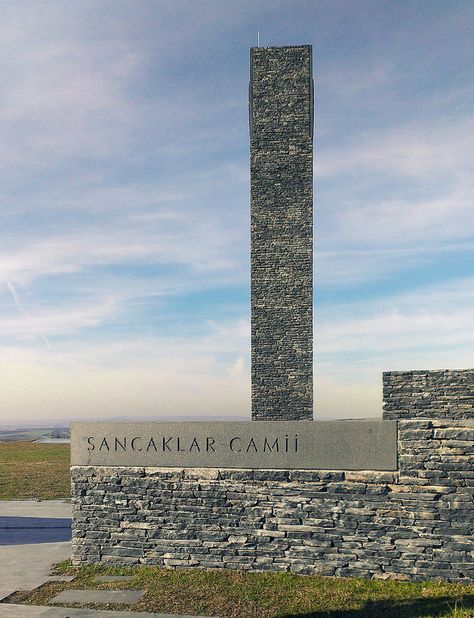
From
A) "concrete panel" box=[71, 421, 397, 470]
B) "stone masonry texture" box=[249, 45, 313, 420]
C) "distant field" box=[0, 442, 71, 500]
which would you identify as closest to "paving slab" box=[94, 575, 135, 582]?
→ "concrete panel" box=[71, 421, 397, 470]

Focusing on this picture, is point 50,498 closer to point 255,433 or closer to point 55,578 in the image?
point 55,578

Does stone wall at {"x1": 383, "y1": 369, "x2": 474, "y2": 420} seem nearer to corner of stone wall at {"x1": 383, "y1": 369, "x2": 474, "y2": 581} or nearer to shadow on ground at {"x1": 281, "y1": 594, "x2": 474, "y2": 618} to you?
corner of stone wall at {"x1": 383, "y1": 369, "x2": 474, "y2": 581}

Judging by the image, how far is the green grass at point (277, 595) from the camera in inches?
295

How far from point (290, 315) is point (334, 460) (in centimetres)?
1177

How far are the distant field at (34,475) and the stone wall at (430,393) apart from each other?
9387 mm

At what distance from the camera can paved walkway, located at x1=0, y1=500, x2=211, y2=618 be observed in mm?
7648

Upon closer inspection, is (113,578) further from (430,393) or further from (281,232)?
(281,232)

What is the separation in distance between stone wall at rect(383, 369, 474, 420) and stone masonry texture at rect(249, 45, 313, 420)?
8618 mm

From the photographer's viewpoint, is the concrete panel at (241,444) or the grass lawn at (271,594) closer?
the grass lawn at (271,594)

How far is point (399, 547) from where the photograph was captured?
8.75 metres

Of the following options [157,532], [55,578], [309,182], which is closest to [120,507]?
[157,532]

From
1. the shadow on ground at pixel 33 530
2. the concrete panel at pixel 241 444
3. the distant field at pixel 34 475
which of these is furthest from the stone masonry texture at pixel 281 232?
the concrete panel at pixel 241 444

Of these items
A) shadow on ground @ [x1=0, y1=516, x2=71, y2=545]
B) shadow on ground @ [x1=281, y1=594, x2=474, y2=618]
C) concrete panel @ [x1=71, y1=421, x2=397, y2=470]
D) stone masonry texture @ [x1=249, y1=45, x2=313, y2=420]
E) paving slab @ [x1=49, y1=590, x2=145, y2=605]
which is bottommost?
shadow on ground @ [x1=0, y1=516, x2=71, y2=545]

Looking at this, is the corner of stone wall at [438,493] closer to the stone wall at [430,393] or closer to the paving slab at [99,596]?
the stone wall at [430,393]
